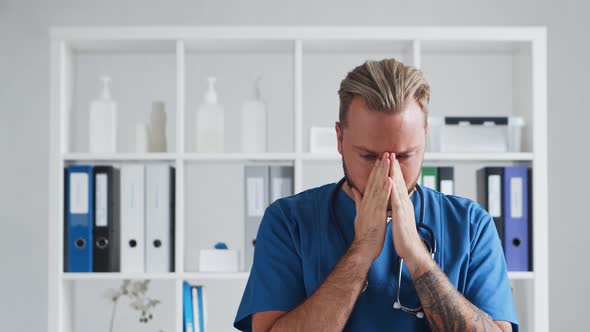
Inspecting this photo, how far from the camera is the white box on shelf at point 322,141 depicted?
2621mm

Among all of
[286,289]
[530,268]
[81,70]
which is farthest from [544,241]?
[81,70]

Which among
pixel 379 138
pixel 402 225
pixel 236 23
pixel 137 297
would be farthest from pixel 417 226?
pixel 236 23

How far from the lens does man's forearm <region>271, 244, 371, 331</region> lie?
4.56 feet

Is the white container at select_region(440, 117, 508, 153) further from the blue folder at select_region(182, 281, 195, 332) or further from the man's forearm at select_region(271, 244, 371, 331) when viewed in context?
the man's forearm at select_region(271, 244, 371, 331)

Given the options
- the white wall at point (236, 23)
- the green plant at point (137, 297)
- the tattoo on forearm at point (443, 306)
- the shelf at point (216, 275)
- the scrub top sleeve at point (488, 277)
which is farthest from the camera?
the white wall at point (236, 23)

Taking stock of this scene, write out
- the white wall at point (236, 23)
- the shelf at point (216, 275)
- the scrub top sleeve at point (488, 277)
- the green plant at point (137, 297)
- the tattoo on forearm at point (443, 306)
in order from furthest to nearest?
the white wall at point (236, 23) < the green plant at point (137, 297) < the shelf at point (216, 275) < the scrub top sleeve at point (488, 277) < the tattoo on forearm at point (443, 306)

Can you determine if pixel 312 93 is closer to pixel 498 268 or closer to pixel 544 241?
pixel 544 241

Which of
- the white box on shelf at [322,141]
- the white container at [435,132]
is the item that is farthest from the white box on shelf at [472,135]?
the white box on shelf at [322,141]

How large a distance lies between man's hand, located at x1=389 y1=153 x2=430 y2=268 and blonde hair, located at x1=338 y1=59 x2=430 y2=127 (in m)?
0.10

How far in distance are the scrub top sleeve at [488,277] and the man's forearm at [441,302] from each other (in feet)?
0.23

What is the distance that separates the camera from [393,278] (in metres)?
1.49

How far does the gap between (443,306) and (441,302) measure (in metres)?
0.01

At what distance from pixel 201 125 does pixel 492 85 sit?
1.32 m

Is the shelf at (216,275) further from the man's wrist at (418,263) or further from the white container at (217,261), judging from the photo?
the man's wrist at (418,263)
